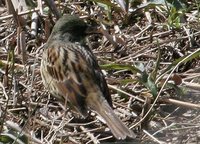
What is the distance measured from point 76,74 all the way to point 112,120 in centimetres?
55

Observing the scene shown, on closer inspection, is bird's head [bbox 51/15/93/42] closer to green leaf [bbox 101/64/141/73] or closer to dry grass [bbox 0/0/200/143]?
dry grass [bbox 0/0/200/143]

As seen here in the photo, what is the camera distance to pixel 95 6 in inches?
255

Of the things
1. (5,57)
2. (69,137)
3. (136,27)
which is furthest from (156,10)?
(69,137)

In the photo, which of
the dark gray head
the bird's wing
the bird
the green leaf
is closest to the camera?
the bird

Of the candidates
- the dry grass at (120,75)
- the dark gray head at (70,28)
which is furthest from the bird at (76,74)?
the dry grass at (120,75)

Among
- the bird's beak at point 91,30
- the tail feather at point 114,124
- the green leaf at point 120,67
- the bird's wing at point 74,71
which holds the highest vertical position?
the bird's beak at point 91,30

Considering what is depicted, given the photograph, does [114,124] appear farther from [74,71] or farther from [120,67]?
[120,67]

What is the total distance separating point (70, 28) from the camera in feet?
19.2

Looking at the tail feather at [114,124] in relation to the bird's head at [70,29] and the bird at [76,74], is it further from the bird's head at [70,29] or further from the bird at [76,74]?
the bird's head at [70,29]

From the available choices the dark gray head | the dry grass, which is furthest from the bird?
the dry grass

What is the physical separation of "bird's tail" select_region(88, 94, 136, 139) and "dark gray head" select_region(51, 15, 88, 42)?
2.78ft

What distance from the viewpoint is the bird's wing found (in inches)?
206

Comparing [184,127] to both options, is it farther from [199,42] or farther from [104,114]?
[199,42]

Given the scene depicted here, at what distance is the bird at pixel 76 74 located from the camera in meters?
5.09
